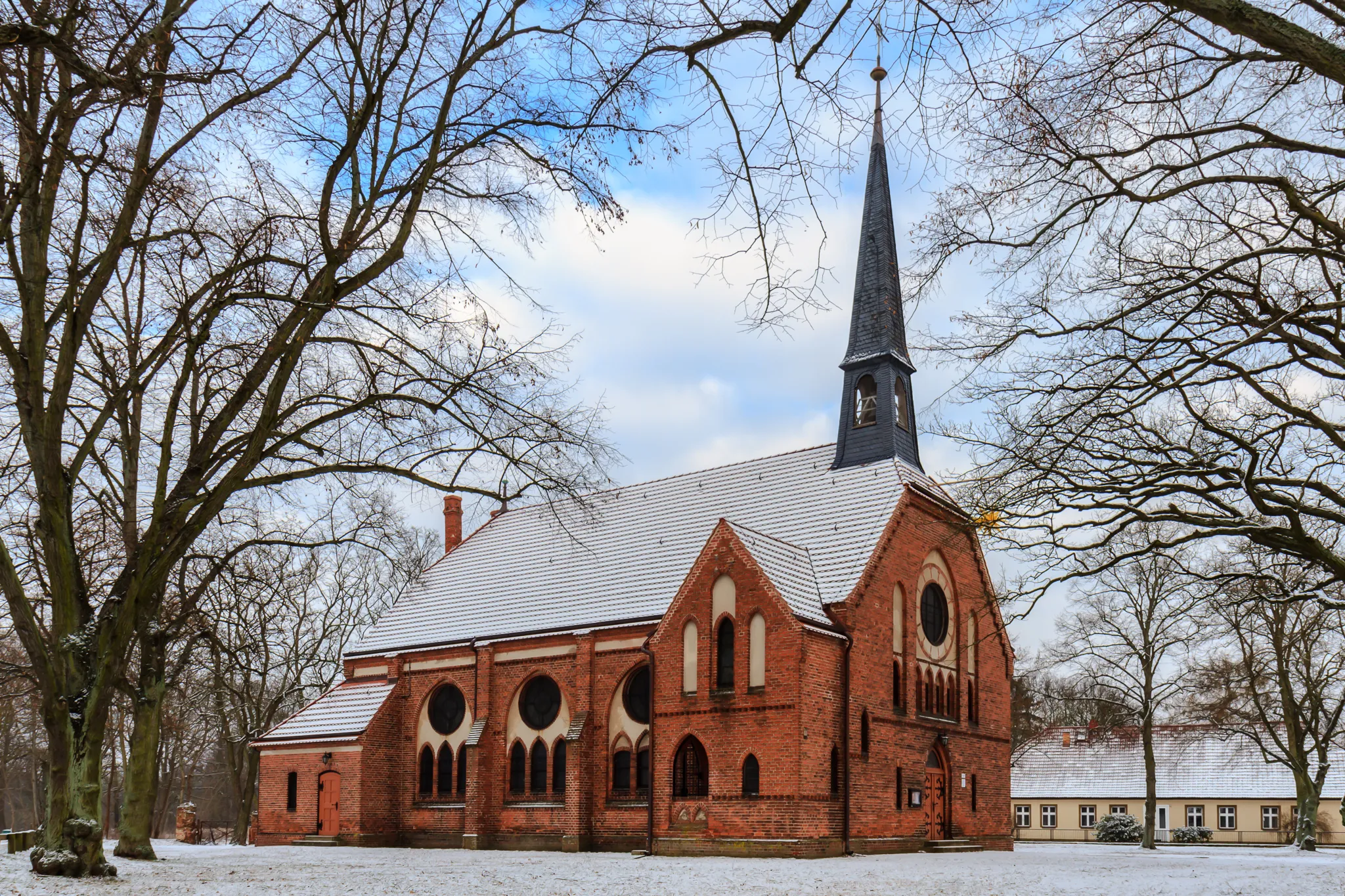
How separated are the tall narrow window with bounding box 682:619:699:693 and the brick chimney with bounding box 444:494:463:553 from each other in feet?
50.0

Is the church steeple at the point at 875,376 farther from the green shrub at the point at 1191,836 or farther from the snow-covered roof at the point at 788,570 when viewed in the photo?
the green shrub at the point at 1191,836

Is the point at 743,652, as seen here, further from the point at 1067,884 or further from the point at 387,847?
the point at 387,847

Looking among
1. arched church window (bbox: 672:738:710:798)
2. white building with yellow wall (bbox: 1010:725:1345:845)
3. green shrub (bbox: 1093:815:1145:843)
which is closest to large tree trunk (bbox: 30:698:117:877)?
arched church window (bbox: 672:738:710:798)

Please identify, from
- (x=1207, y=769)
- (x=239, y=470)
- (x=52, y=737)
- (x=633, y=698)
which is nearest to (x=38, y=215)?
(x=239, y=470)

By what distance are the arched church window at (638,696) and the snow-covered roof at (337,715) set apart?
839 centimetres

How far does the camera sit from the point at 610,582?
102 ft

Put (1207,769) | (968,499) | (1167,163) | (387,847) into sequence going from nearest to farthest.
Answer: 1. (1167,163)
2. (968,499)
3. (387,847)
4. (1207,769)

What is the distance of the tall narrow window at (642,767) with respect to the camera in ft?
90.9

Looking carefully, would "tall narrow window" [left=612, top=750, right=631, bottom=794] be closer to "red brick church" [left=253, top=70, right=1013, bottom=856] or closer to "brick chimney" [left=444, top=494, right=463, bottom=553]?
"red brick church" [left=253, top=70, right=1013, bottom=856]

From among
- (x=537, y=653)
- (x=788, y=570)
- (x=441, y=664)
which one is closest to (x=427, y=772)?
(x=441, y=664)

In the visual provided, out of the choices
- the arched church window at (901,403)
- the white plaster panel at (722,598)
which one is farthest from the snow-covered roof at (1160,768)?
the white plaster panel at (722,598)

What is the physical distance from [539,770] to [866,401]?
42.7 feet

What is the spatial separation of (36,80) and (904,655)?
21685 mm

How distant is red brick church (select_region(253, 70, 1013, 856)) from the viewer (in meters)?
24.5
